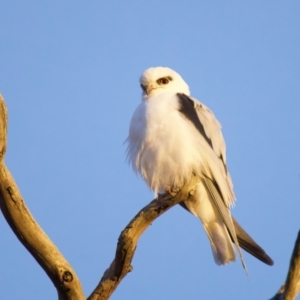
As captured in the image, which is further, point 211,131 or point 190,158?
point 211,131

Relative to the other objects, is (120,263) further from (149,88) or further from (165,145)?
(149,88)

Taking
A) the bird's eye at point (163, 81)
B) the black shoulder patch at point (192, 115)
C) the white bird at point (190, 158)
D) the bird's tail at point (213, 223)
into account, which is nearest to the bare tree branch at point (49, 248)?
the white bird at point (190, 158)

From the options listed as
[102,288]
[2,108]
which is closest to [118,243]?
[102,288]

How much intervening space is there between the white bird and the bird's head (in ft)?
1.93

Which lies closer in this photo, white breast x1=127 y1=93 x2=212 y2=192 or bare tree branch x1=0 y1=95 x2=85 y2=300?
bare tree branch x1=0 y1=95 x2=85 y2=300

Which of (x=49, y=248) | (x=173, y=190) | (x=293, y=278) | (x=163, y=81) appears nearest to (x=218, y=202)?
(x=173, y=190)

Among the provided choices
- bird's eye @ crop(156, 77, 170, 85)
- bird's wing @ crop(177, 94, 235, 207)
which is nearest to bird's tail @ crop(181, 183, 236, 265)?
bird's wing @ crop(177, 94, 235, 207)

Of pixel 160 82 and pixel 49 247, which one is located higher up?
pixel 160 82

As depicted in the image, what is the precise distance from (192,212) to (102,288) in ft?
6.57

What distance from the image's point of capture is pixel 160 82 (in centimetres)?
671

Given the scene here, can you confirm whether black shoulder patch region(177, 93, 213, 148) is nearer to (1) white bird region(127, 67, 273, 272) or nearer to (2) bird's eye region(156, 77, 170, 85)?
(1) white bird region(127, 67, 273, 272)

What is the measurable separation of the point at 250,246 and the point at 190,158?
89cm

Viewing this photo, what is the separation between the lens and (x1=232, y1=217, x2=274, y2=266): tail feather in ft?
16.6

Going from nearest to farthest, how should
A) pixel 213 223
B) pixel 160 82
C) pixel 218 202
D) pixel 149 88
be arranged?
pixel 218 202
pixel 213 223
pixel 149 88
pixel 160 82
